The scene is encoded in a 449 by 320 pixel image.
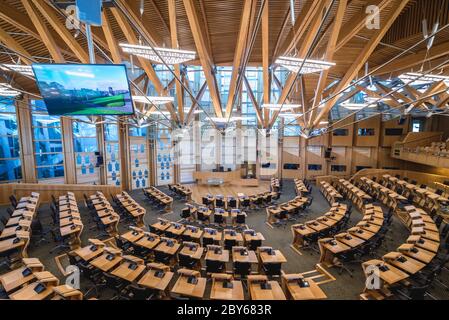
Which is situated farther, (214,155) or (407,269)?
(214,155)

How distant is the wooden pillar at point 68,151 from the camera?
619 inches

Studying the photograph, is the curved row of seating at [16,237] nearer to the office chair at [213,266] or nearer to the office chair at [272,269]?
the office chair at [213,266]

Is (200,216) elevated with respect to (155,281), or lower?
lower

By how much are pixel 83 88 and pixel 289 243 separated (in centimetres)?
981

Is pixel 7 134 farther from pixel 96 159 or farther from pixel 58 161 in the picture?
pixel 96 159

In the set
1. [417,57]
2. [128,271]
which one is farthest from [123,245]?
[417,57]

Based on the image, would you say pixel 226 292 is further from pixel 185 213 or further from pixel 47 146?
pixel 47 146

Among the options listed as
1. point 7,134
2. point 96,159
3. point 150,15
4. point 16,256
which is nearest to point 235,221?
point 16,256

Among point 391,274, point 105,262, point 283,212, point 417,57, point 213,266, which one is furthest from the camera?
point 283,212

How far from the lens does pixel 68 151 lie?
16.0m

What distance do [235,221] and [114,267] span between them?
6481mm

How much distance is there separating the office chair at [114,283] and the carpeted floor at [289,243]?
1.30 ft

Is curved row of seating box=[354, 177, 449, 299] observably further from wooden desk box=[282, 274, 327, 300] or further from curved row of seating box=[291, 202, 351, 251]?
curved row of seating box=[291, 202, 351, 251]

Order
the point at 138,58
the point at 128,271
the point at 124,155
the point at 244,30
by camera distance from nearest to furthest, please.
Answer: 1. the point at 128,271
2. the point at 244,30
3. the point at 138,58
4. the point at 124,155
